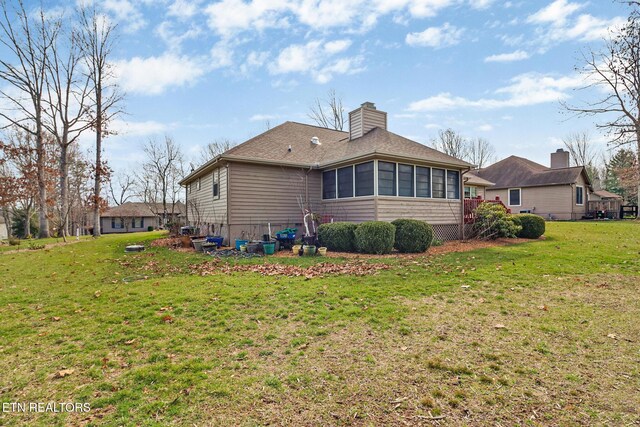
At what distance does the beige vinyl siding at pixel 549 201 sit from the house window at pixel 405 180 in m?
Answer: 20.4

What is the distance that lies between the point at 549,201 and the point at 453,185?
1790cm

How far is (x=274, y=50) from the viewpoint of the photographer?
1466 centimetres

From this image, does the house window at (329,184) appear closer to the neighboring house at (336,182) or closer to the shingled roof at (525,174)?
the neighboring house at (336,182)

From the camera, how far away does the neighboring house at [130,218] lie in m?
45.7

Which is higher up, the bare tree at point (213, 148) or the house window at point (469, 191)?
the bare tree at point (213, 148)

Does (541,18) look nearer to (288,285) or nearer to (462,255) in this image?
(462,255)

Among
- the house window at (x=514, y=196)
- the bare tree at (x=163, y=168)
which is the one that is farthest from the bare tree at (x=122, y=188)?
the house window at (x=514, y=196)

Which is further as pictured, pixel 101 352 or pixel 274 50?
pixel 274 50

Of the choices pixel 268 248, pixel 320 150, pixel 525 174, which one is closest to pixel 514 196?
pixel 525 174

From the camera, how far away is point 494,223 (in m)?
13.5

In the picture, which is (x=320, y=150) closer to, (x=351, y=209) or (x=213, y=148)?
(x=351, y=209)

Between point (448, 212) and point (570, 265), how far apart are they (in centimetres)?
640

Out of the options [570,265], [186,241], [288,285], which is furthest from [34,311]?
[570,265]

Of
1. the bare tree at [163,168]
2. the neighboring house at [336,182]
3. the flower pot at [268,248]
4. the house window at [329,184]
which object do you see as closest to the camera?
the flower pot at [268,248]
